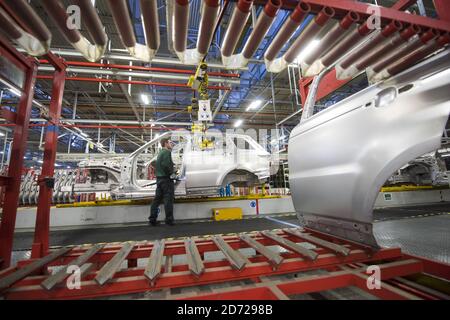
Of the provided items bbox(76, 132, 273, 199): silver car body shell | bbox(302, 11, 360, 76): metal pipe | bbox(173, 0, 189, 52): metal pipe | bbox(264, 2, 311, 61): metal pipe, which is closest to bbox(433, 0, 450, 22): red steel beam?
bbox(302, 11, 360, 76): metal pipe

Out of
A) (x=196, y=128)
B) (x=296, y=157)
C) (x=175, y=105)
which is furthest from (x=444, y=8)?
(x=175, y=105)

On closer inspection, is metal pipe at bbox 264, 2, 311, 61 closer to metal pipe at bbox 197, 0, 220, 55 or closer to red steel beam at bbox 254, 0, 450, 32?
red steel beam at bbox 254, 0, 450, 32

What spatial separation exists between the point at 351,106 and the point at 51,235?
16.4 ft

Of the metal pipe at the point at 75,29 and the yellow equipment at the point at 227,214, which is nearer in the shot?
the metal pipe at the point at 75,29

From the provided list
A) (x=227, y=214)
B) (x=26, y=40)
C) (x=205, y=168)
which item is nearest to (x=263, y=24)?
(x=26, y=40)

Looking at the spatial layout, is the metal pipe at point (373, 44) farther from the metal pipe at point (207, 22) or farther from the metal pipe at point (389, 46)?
the metal pipe at point (207, 22)

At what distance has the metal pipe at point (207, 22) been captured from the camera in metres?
1.06

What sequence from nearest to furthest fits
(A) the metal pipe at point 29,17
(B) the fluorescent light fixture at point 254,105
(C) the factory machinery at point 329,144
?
1. (A) the metal pipe at point 29,17
2. (C) the factory machinery at point 329,144
3. (B) the fluorescent light fixture at point 254,105

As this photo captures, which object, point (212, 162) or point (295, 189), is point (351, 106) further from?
point (212, 162)

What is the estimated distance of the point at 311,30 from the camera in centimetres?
127

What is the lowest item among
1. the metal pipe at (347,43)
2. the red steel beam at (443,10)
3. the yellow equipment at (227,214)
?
the yellow equipment at (227,214)

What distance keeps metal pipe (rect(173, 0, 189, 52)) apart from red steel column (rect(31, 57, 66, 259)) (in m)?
1.67

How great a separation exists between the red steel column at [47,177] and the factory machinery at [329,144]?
296 mm

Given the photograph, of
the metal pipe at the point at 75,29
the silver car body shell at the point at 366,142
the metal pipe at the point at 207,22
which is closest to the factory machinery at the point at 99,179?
the silver car body shell at the point at 366,142
